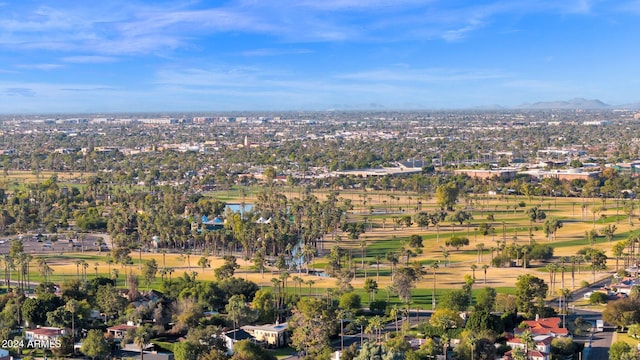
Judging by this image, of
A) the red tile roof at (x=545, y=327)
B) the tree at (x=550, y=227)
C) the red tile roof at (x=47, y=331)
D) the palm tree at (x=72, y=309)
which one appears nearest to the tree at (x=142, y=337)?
the palm tree at (x=72, y=309)

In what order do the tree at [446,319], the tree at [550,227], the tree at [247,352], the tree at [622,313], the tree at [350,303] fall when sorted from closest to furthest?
1. the tree at [247,352]
2. the tree at [446,319]
3. the tree at [622,313]
4. the tree at [350,303]
5. the tree at [550,227]

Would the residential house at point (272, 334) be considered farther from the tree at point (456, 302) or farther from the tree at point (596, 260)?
the tree at point (596, 260)

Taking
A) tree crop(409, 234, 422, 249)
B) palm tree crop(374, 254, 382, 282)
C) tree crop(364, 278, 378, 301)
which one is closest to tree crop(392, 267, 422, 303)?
tree crop(364, 278, 378, 301)

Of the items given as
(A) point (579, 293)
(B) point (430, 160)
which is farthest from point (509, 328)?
(B) point (430, 160)

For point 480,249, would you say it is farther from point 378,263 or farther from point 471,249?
point 378,263

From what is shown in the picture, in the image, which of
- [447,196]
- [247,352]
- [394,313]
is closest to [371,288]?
[394,313]

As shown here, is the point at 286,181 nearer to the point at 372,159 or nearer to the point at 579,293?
the point at 372,159
